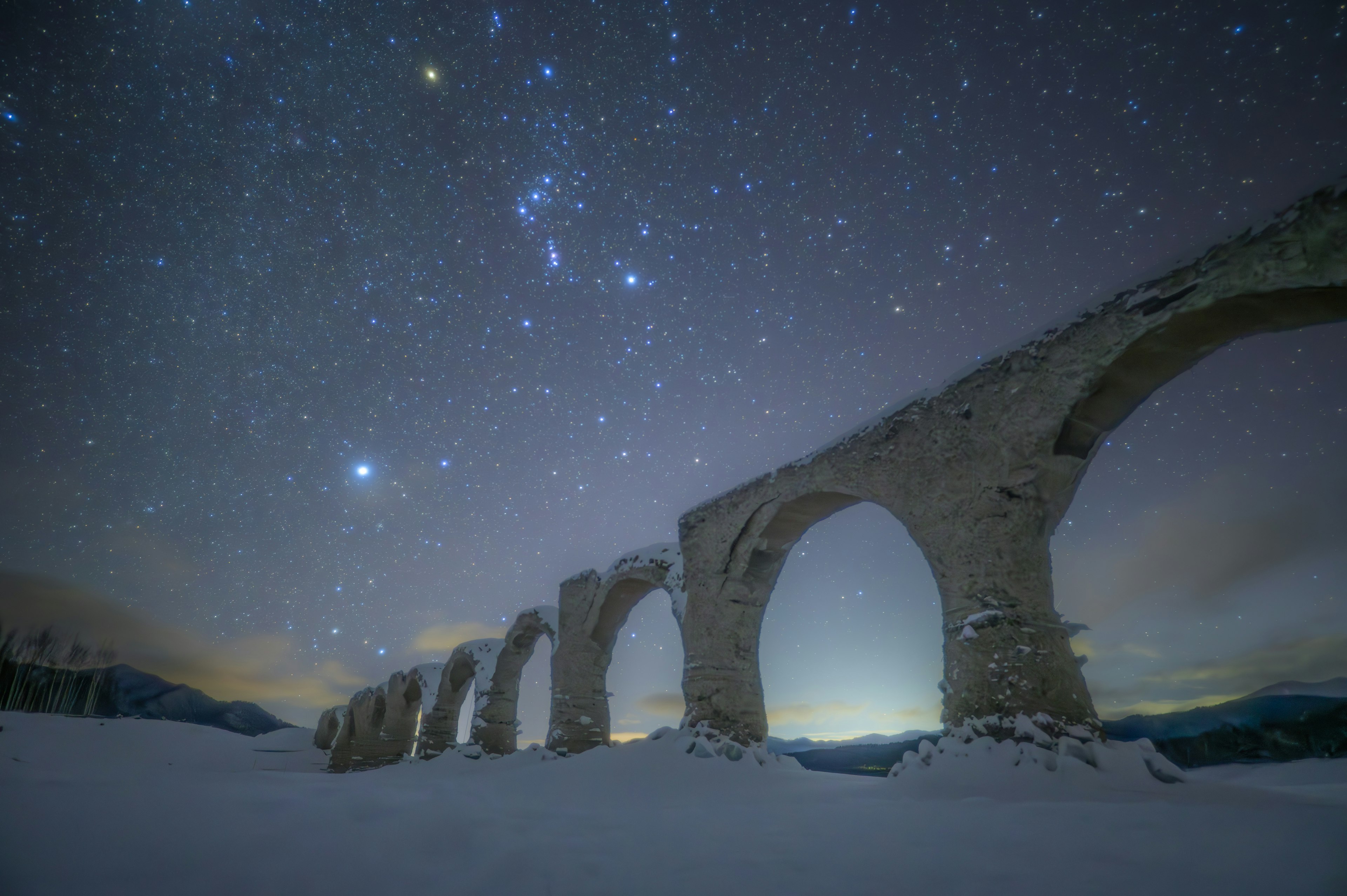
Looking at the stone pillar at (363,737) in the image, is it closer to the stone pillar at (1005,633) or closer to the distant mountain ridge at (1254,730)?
the distant mountain ridge at (1254,730)

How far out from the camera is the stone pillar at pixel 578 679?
8.94 meters

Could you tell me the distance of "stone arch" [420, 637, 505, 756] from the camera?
38.9ft

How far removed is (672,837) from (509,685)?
389 inches

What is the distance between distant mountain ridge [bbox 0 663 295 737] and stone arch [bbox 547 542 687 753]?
48251 mm

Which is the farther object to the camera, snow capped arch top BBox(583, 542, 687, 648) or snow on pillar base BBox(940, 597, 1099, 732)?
snow capped arch top BBox(583, 542, 687, 648)

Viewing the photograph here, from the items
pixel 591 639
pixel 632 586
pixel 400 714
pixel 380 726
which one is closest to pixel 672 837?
pixel 632 586

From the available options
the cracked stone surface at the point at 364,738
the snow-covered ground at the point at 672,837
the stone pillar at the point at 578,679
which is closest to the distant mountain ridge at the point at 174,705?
the cracked stone surface at the point at 364,738

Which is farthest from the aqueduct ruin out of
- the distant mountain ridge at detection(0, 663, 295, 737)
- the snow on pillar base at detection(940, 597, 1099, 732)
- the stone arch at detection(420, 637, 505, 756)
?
the distant mountain ridge at detection(0, 663, 295, 737)

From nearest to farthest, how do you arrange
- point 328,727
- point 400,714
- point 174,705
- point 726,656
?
point 726,656, point 400,714, point 328,727, point 174,705

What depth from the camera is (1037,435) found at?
4.61 meters

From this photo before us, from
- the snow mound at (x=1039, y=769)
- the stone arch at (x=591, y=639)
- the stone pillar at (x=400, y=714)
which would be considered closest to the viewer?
the snow mound at (x=1039, y=769)

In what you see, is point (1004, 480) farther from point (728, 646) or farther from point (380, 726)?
point (380, 726)

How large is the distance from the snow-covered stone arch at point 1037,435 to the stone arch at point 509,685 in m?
7.75

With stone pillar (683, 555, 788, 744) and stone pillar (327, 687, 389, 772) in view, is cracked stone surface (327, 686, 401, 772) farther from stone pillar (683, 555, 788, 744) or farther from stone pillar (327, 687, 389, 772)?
stone pillar (683, 555, 788, 744)
